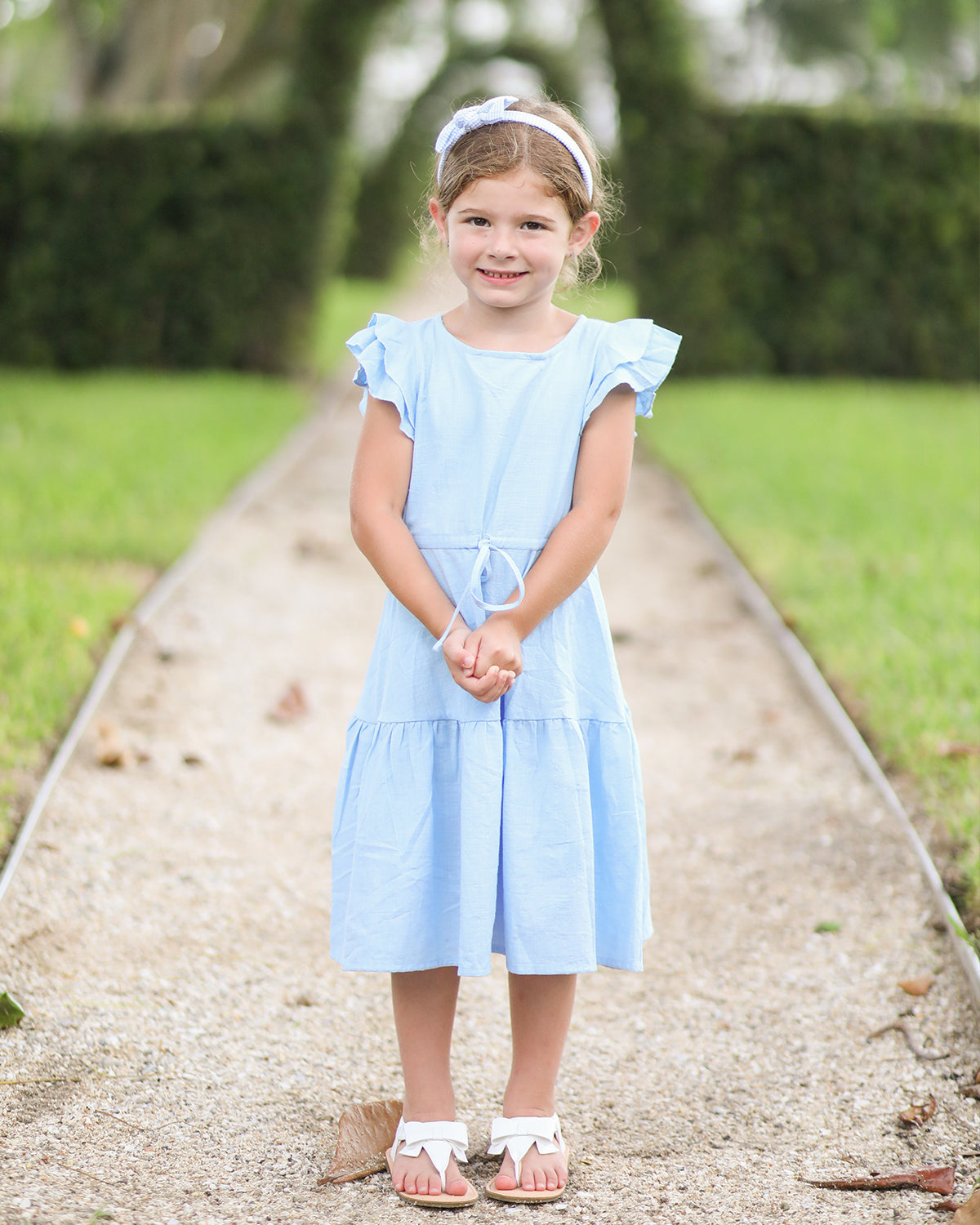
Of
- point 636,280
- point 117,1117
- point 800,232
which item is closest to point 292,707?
point 117,1117

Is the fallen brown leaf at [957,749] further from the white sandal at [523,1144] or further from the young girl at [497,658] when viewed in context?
the white sandal at [523,1144]

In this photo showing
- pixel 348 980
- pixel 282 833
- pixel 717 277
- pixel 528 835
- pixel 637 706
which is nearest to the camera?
pixel 528 835

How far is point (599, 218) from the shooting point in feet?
7.47

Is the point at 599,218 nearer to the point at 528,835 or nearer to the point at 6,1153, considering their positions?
the point at 528,835

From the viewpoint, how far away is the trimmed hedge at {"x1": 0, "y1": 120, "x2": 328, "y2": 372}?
1235cm

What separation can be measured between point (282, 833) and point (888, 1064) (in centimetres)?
Result: 178

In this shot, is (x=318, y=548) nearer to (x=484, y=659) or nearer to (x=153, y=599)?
(x=153, y=599)

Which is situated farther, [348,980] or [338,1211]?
[348,980]

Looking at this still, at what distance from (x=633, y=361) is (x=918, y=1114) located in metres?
1.50

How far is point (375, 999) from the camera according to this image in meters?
2.96

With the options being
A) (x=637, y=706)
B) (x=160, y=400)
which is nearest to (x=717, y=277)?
(x=160, y=400)

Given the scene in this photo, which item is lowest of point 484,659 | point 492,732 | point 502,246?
point 492,732

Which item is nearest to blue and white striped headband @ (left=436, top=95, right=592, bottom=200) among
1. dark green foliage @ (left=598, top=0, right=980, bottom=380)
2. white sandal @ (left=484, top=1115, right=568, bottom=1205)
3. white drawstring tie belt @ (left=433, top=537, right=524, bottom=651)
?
white drawstring tie belt @ (left=433, top=537, right=524, bottom=651)

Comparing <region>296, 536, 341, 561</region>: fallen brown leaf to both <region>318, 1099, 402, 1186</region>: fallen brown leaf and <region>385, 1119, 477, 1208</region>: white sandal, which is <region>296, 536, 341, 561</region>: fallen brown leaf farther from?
<region>385, 1119, 477, 1208</region>: white sandal
